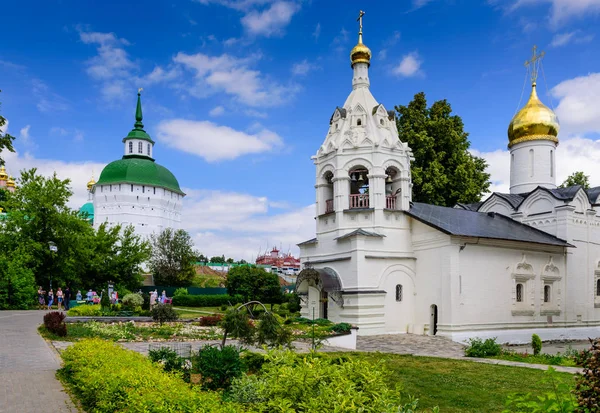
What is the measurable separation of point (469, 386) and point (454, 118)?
24.6m

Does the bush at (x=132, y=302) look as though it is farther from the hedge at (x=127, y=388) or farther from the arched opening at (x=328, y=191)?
the hedge at (x=127, y=388)

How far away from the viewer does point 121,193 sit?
62.9 meters

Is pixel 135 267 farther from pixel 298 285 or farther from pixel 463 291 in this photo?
pixel 463 291

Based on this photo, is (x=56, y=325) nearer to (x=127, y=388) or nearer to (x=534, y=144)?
(x=127, y=388)

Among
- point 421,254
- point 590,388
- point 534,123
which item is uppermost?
point 534,123

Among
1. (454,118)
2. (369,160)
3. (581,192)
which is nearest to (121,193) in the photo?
(454,118)

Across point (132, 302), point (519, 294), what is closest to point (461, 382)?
point (519, 294)

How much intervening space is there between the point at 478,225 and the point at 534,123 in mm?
8970

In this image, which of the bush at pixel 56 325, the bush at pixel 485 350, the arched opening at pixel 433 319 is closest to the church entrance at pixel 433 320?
the arched opening at pixel 433 319

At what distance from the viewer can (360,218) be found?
846 inches

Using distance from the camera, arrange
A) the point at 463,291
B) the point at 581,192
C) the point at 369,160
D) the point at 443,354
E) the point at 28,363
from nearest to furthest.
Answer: the point at 28,363 < the point at 443,354 < the point at 463,291 < the point at 369,160 < the point at 581,192

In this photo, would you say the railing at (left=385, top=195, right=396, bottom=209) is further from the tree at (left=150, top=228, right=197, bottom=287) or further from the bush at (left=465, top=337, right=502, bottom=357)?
the tree at (left=150, top=228, right=197, bottom=287)

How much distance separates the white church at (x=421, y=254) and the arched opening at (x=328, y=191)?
48 mm

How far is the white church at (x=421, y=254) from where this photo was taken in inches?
801
